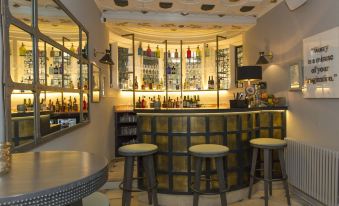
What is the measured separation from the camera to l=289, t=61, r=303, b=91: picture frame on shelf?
11.7ft

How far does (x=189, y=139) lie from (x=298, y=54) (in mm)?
1957

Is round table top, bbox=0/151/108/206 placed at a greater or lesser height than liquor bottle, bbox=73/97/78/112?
lesser

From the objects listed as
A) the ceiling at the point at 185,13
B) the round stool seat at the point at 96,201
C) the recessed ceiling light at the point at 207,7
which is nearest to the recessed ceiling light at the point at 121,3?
the ceiling at the point at 185,13

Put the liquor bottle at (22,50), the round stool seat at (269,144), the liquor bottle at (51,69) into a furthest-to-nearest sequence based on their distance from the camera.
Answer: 1. the round stool seat at (269,144)
2. the liquor bottle at (51,69)
3. the liquor bottle at (22,50)

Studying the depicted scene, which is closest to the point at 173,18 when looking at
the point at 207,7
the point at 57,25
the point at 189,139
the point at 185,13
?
the point at 185,13

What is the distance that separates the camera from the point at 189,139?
10.9 feet

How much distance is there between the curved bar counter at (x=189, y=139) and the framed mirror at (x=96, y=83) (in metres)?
0.81

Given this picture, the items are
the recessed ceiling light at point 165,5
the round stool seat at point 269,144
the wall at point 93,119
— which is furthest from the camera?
the recessed ceiling light at point 165,5

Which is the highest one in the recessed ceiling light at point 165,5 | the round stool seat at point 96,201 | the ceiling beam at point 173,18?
the recessed ceiling light at point 165,5

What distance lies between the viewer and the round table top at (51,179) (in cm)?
77

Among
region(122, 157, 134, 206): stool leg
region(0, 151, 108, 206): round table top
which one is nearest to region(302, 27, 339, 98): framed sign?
region(122, 157, 134, 206): stool leg

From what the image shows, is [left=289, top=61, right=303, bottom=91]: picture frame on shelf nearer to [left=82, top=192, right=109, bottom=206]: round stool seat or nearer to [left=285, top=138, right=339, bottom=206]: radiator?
[left=285, top=138, right=339, bottom=206]: radiator

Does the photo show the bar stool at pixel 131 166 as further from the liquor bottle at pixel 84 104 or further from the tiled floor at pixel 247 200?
the liquor bottle at pixel 84 104

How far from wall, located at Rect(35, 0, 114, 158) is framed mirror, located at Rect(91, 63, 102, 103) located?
0.36ft
